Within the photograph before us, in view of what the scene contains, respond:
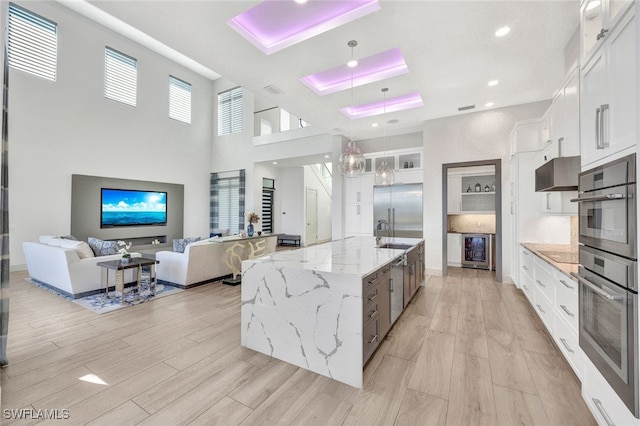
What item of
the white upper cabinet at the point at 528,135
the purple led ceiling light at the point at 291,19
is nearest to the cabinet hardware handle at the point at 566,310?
the white upper cabinet at the point at 528,135

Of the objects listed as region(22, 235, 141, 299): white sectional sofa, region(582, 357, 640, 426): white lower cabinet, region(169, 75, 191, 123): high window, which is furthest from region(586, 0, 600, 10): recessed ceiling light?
region(169, 75, 191, 123): high window

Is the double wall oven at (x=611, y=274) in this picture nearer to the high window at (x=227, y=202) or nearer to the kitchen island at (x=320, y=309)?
the kitchen island at (x=320, y=309)

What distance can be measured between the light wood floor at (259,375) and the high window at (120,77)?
5.75 meters

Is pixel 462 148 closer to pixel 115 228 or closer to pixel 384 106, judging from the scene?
pixel 384 106

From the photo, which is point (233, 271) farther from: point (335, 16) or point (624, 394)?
point (624, 394)

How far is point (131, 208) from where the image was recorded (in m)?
7.14

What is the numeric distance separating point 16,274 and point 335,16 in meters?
7.29

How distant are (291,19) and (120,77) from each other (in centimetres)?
652

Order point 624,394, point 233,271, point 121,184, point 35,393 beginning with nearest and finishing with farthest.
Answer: point 624,394 → point 35,393 → point 233,271 → point 121,184

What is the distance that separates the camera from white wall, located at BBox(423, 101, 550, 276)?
499 cm

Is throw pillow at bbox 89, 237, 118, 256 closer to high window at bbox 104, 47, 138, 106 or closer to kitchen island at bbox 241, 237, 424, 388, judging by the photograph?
kitchen island at bbox 241, 237, 424, 388

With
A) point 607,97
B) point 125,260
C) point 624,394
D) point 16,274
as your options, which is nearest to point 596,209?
point 607,97

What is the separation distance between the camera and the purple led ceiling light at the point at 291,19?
105 inches

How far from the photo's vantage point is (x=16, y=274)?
5.11 meters
